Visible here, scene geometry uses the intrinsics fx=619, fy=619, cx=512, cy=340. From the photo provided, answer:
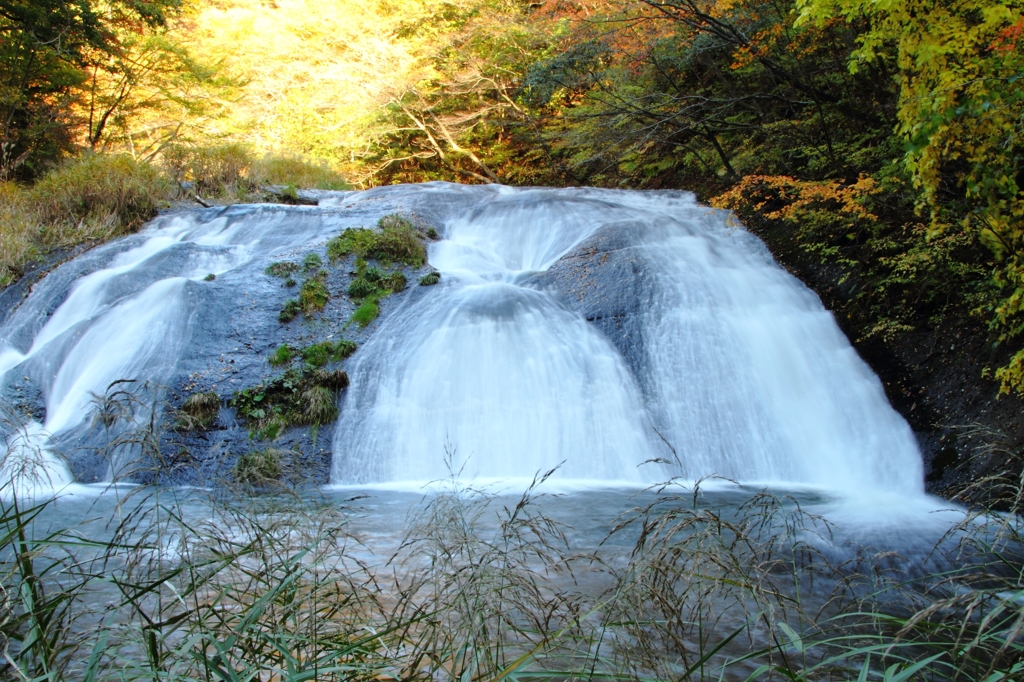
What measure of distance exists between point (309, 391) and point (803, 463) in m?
5.74

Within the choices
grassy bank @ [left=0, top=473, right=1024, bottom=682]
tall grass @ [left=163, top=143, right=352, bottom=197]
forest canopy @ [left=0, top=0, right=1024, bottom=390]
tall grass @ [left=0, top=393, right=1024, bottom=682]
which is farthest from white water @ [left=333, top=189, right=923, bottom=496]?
tall grass @ [left=163, top=143, right=352, bottom=197]

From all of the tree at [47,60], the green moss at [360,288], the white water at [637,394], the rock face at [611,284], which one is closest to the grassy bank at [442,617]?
the white water at [637,394]

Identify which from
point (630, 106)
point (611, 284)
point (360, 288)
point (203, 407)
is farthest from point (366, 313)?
point (630, 106)

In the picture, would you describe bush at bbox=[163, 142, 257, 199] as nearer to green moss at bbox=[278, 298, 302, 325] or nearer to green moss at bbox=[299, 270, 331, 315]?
green moss at bbox=[299, 270, 331, 315]

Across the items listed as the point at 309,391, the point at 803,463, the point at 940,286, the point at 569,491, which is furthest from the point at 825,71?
the point at 309,391

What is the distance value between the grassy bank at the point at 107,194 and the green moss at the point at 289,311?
456 centimetres

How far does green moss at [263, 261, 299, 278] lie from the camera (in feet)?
30.9

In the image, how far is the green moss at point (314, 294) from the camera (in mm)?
8836

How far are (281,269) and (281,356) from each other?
2.10 metres

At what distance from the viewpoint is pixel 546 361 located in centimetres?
779

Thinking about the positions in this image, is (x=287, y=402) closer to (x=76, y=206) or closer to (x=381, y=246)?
(x=381, y=246)

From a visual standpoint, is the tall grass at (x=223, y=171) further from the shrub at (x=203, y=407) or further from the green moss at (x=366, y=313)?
the shrub at (x=203, y=407)

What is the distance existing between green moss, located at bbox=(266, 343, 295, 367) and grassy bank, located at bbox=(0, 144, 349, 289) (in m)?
4.97

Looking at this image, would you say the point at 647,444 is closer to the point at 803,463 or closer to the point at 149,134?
the point at 803,463
